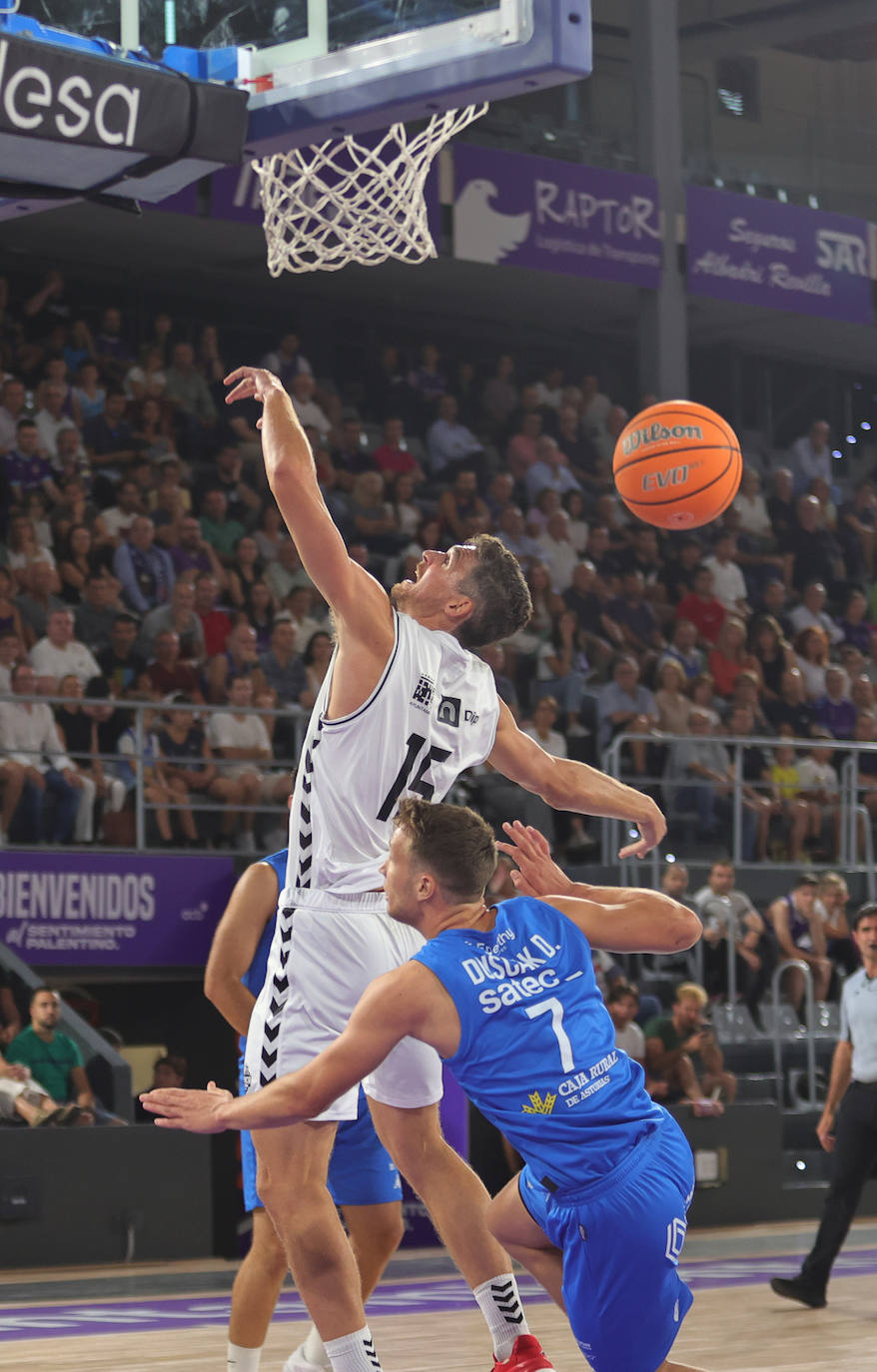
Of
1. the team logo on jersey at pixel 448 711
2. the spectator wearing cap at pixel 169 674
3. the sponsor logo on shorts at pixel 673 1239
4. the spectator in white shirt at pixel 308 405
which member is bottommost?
the sponsor logo on shorts at pixel 673 1239

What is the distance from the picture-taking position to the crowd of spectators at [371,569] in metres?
13.4

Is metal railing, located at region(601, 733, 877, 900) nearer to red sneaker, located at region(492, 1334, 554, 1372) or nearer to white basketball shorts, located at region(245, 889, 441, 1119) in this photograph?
white basketball shorts, located at region(245, 889, 441, 1119)

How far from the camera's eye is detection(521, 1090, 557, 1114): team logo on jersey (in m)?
4.26

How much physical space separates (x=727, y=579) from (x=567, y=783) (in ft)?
43.6

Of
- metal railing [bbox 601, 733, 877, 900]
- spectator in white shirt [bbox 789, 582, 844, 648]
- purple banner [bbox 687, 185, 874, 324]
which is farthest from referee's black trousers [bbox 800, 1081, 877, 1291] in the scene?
purple banner [bbox 687, 185, 874, 324]

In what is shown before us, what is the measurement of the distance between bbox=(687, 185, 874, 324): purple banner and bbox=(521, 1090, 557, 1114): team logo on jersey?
53.9ft

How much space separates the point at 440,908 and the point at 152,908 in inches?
346

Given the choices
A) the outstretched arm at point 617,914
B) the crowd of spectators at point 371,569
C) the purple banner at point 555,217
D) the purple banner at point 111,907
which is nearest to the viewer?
the outstretched arm at point 617,914

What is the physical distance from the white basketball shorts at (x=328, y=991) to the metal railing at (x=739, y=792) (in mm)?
9020

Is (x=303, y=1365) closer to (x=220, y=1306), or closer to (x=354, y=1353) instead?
(x=354, y=1353)

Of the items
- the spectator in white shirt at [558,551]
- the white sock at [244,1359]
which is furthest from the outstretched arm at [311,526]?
the spectator in white shirt at [558,551]

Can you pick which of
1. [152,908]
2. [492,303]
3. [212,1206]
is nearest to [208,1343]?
[212,1206]

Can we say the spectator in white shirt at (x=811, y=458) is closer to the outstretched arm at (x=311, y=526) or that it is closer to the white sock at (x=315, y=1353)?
the white sock at (x=315, y=1353)

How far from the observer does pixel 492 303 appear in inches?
842
